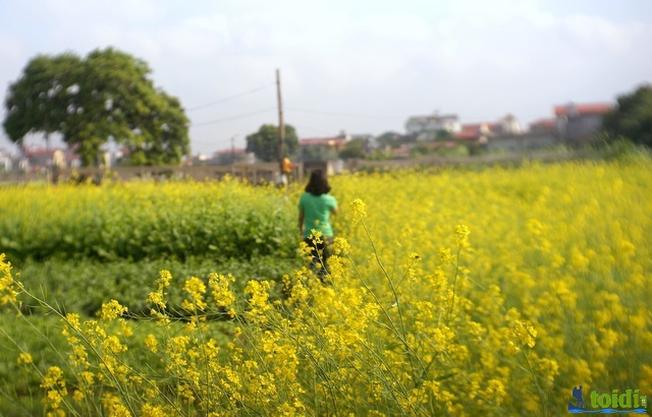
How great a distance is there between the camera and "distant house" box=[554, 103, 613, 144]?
18.6ft

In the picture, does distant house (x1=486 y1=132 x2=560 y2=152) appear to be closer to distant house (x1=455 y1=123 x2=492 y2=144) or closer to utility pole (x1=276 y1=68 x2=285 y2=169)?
distant house (x1=455 y1=123 x2=492 y2=144)

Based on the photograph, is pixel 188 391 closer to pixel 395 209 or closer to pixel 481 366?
pixel 481 366

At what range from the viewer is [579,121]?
636cm

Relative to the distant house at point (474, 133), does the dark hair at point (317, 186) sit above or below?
below

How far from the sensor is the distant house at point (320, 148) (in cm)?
1191

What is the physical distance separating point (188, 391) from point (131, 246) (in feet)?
18.6

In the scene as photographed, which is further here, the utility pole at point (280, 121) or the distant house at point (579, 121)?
the utility pole at point (280, 121)

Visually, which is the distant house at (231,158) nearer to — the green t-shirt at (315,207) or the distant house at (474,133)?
the distant house at (474,133)

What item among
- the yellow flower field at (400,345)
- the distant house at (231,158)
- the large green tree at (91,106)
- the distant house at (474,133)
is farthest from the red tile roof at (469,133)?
the large green tree at (91,106)

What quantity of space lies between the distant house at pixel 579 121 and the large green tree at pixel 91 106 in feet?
83.6

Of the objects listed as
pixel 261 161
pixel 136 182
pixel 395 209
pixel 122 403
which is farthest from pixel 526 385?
pixel 261 161

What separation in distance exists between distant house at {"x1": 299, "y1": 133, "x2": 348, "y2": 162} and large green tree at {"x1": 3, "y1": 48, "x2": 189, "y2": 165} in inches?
695

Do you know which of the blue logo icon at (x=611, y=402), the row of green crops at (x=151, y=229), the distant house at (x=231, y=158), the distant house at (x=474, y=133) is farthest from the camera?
the distant house at (x=231, y=158)

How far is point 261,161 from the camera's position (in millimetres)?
17109
